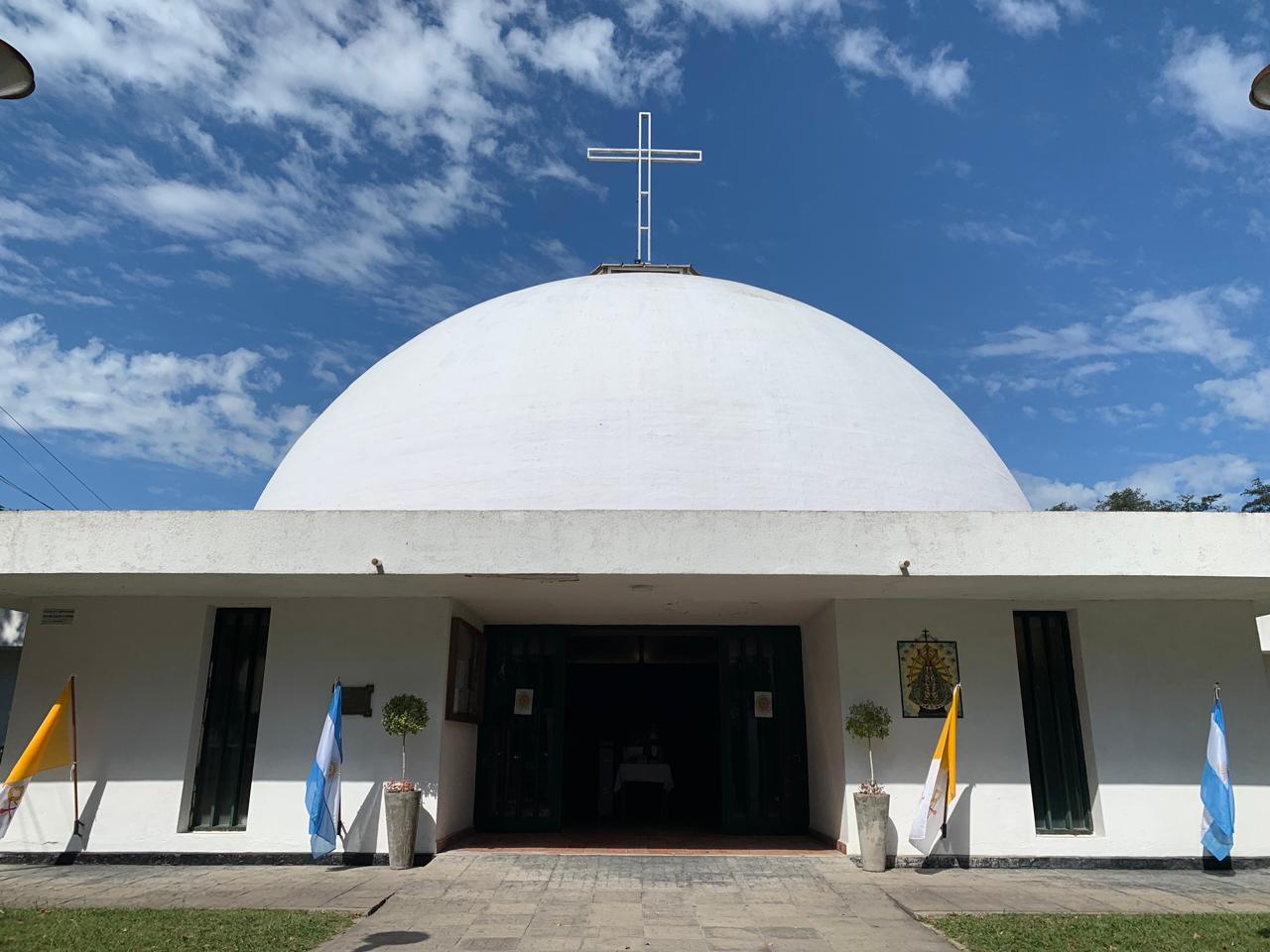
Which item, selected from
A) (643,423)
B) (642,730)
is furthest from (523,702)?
→ (642,730)

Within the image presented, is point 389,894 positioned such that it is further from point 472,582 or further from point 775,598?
point 775,598

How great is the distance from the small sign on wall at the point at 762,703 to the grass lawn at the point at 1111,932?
4162 mm

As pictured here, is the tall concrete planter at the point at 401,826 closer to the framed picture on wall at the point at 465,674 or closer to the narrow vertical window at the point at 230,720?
the framed picture on wall at the point at 465,674

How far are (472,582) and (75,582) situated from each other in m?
3.90

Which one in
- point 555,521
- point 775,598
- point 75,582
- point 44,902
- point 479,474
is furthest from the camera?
point 479,474

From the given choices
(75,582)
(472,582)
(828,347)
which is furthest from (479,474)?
(828,347)

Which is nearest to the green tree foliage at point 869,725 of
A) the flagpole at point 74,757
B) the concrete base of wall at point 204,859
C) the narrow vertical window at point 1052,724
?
the narrow vertical window at point 1052,724

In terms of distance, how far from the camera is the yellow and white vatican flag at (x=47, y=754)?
341 inches

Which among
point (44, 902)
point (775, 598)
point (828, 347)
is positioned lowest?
point (44, 902)

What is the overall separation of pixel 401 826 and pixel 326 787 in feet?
2.57

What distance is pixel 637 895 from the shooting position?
729cm

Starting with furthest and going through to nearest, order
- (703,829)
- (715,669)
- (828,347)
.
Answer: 1. (715,669)
2. (828,347)
3. (703,829)

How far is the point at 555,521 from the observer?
8.31 metres

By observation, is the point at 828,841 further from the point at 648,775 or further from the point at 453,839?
the point at 453,839
